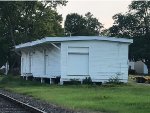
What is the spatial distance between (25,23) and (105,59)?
90.1ft

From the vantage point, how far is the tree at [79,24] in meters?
108

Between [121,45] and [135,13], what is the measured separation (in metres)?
52.9

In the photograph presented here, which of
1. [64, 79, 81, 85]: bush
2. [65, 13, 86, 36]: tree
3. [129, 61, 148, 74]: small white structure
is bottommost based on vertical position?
[64, 79, 81, 85]: bush

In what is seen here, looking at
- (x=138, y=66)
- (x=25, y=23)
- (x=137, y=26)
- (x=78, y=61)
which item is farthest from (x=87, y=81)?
(x=138, y=66)

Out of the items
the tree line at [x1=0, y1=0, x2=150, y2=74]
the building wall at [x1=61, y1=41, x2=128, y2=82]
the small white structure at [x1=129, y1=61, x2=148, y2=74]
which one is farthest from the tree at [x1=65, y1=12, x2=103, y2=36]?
the building wall at [x1=61, y1=41, x2=128, y2=82]

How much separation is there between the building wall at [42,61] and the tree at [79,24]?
187 ft

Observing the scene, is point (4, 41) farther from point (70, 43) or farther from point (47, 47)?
point (70, 43)

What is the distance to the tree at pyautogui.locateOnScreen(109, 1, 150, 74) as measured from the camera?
81.6m

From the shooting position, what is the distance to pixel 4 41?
204 feet

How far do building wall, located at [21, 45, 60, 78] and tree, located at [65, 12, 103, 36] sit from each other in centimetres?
5697

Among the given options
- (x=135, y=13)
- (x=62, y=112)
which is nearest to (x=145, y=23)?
(x=135, y=13)

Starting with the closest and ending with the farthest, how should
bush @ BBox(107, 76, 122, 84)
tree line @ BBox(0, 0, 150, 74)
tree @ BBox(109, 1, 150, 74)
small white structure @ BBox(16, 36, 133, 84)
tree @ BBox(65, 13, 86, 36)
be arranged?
bush @ BBox(107, 76, 122, 84) < small white structure @ BBox(16, 36, 133, 84) < tree line @ BBox(0, 0, 150, 74) < tree @ BBox(109, 1, 150, 74) < tree @ BBox(65, 13, 86, 36)

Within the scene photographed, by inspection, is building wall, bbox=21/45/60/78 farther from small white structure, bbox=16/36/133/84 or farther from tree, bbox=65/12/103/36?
tree, bbox=65/12/103/36

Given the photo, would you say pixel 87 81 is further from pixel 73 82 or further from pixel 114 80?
pixel 114 80
